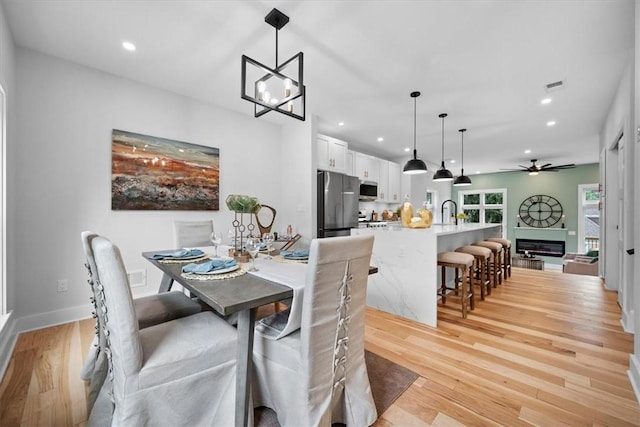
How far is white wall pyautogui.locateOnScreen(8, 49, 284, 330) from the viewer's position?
2.44 meters

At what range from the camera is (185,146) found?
3342 millimetres

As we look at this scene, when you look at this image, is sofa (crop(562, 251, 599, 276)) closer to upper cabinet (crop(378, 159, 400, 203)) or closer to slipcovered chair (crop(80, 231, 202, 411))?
upper cabinet (crop(378, 159, 400, 203))

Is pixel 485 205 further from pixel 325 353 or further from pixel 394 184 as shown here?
pixel 325 353

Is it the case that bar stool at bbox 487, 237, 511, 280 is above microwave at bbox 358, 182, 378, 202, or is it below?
below

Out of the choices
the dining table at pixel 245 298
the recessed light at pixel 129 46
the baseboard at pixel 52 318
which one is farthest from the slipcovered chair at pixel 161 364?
the recessed light at pixel 129 46

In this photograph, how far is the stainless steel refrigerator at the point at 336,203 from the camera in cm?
412

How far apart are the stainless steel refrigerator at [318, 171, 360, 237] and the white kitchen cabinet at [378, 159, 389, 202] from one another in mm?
1322

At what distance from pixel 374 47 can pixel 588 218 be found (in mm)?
9118

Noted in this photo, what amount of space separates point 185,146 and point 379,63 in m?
2.40

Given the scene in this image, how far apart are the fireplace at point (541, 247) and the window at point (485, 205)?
77 cm

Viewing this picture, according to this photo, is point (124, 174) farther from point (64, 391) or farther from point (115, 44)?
point (64, 391)

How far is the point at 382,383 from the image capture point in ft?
5.67

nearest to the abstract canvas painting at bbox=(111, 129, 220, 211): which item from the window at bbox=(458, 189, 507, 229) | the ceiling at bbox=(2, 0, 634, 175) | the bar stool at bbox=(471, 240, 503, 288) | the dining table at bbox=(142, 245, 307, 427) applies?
the ceiling at bbox=(2, 0, 634, 175)

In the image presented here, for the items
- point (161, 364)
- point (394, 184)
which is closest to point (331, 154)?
point (394, 184)
